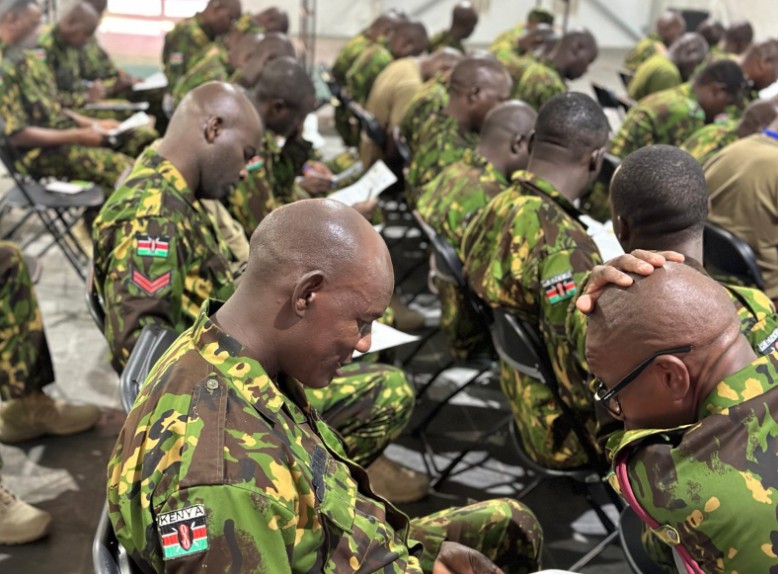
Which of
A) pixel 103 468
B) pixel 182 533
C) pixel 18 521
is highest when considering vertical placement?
pixel 182 533

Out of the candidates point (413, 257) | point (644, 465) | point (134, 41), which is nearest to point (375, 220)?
point (413, 257)

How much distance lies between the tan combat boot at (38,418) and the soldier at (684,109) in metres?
3.28

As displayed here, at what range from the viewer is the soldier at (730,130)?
3904 millimetres

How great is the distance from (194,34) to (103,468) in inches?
167

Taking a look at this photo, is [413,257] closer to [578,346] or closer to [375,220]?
[375,220]

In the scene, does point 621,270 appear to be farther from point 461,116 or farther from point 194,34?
point 194,34

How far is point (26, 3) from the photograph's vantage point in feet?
16.2

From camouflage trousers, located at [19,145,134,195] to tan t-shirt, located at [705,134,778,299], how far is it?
295 centimetres

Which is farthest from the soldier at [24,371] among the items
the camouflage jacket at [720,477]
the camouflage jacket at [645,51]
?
the camouflage jacket at [645,51]

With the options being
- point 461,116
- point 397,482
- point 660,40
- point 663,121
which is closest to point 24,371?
point 397,482

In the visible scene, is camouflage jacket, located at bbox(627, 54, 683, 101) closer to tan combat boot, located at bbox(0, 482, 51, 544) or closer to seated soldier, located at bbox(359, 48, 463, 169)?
seated soldier, located at bbox(359, 48, 463, 169)

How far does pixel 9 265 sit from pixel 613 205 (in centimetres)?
211

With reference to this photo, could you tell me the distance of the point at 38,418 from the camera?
10.8 ft

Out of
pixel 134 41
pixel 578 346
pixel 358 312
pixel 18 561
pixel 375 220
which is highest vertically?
pixel 358 312
